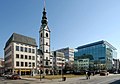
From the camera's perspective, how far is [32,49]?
88938 millimetres

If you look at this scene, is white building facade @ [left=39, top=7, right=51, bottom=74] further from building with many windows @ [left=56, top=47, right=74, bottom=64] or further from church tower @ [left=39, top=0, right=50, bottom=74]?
building with many windows @ [left=56, top=47, right=74, bottom=64]

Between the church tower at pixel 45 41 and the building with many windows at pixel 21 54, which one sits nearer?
the building with many windows at pixel 21 54

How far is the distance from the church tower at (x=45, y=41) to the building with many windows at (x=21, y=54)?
10.5 m

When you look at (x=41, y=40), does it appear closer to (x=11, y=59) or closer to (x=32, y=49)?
(x=32, y=49)

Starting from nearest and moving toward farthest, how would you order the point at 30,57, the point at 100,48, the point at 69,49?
the point at 30,57 < the point at 100,48 < the point at 69,49

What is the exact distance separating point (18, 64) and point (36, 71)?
37.4 ft

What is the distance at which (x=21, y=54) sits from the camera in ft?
268

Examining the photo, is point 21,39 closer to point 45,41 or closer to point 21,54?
point 21,54

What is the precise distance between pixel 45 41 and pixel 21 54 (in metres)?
21.9

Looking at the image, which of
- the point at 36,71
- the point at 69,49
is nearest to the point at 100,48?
the point at 69,49

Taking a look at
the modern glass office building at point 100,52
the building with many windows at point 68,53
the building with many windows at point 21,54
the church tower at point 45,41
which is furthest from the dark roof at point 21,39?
the building with many windows at point 68,53

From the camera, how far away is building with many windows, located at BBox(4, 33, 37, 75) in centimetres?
7875

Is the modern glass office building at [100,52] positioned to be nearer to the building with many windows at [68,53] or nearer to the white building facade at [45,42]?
the building with many windows at [68,53]

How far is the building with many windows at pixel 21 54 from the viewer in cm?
7875
